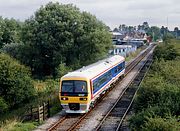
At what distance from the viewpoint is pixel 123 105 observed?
24.2 metres

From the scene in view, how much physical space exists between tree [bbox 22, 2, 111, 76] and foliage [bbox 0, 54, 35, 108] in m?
15.4

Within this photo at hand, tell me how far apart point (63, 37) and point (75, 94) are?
75.1 ft

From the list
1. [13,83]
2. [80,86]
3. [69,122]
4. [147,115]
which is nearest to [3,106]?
[13,83]

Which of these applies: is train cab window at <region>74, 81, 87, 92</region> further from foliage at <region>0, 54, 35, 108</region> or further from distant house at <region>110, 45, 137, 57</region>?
distant house at <region>110, 45, 137, 57</region>

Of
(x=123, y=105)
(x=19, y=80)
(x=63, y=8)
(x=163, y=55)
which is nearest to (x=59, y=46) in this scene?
(x=63, y=8)

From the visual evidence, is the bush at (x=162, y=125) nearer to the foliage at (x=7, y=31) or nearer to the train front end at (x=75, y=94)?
the train front end at (x=75, y=94)

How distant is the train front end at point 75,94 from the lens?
2080cm

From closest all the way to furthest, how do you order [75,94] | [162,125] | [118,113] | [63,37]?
[162,125] → [75,94] → [118,113] → [63,37]

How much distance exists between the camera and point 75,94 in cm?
2086

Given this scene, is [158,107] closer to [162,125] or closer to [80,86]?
[162,125]

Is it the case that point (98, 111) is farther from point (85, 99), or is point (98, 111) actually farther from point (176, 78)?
point (176, 78)

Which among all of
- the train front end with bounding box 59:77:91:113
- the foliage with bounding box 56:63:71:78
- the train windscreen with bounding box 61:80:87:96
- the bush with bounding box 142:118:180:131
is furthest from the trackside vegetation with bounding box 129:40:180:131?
the foliage with bounding box 56:63:71:78

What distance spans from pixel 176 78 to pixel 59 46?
24.0 meters

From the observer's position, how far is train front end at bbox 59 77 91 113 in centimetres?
2080
